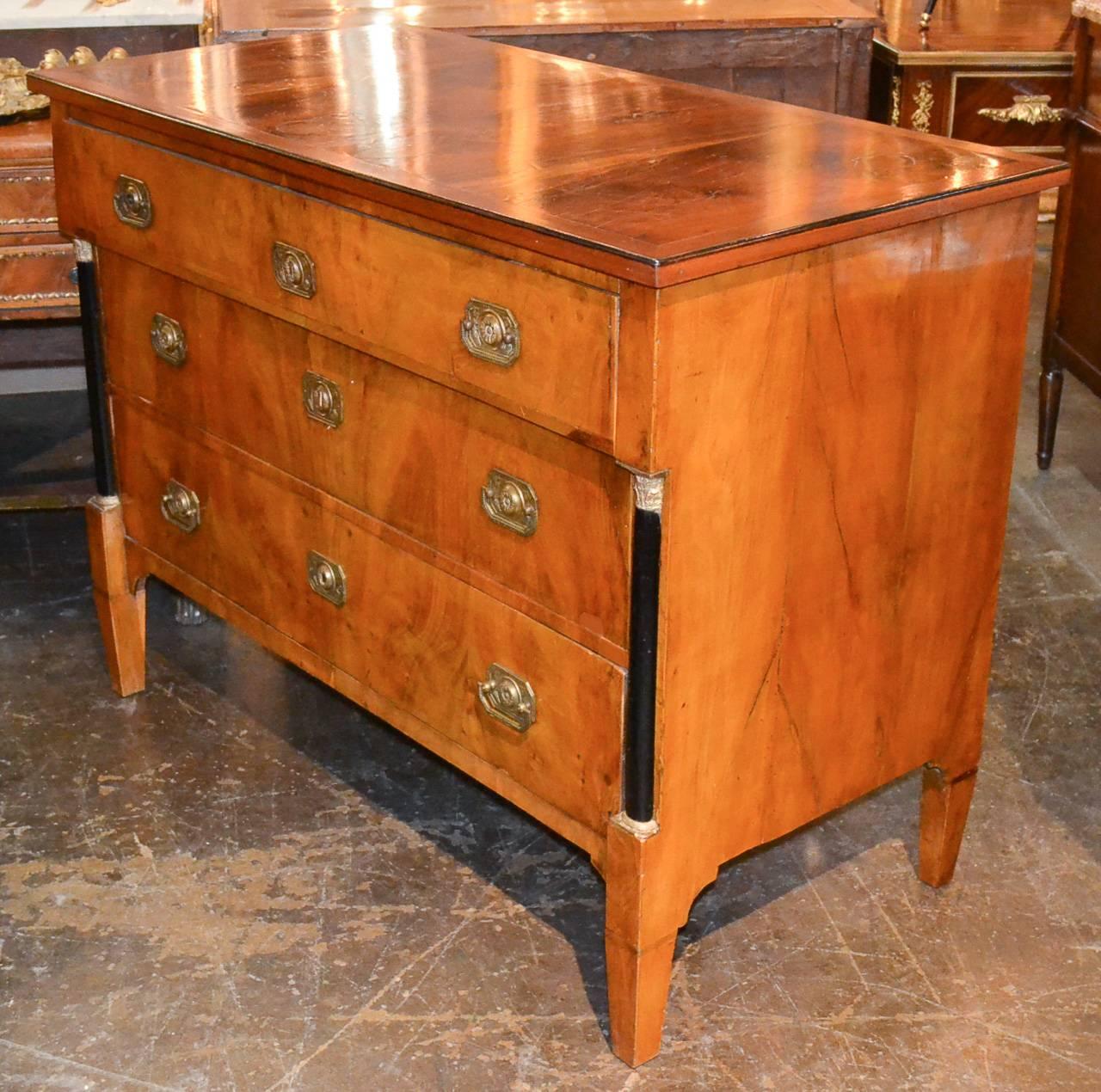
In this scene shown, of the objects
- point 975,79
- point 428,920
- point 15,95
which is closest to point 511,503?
point 428,920

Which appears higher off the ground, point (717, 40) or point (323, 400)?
point (717, 40)

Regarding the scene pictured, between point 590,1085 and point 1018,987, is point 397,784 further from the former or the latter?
point 1018,987

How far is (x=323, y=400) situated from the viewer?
89.1 inches

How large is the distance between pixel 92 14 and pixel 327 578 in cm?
158

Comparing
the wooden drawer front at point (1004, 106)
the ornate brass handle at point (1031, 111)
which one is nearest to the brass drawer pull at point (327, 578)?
the ornate brass handle at point (1031, 111)

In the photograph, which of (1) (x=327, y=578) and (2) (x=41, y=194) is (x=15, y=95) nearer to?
(2) (x=41, y=194)

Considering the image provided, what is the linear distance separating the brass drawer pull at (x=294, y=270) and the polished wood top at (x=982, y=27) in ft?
9.55

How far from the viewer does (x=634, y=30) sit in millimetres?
3502

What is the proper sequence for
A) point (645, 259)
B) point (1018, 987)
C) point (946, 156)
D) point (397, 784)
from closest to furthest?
point (645, 259)
point (946, 156)
point (1018, 987)
point (397, 784)

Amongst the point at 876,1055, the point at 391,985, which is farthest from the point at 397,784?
the point at 876,1055

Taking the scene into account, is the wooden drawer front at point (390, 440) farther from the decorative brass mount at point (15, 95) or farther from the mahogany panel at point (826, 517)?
the decorative brass mount at point (15, 95)

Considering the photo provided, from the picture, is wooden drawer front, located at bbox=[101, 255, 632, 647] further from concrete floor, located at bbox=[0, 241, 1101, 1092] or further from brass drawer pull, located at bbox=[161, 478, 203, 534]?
concrete floor, located at bbox=[0, 241, 1101, 1092]

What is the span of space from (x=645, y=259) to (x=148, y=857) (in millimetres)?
1376

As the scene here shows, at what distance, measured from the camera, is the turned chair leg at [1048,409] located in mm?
3900
